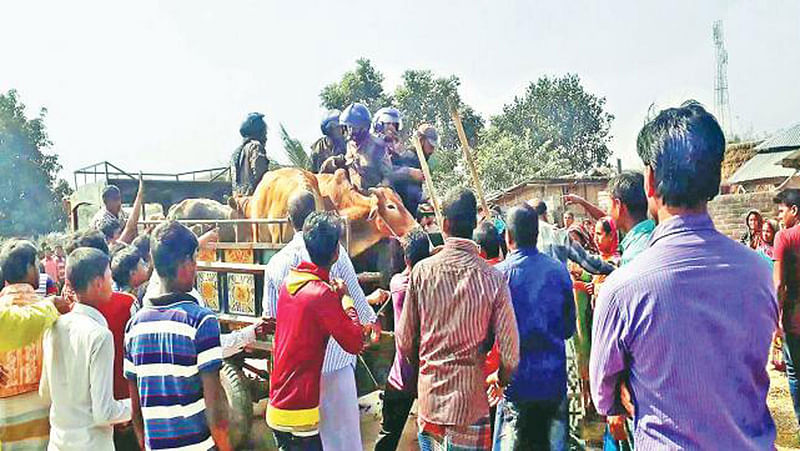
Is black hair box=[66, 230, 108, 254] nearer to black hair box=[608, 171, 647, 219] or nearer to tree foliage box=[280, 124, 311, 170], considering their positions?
black hair box=[608, 171, 647, 219]

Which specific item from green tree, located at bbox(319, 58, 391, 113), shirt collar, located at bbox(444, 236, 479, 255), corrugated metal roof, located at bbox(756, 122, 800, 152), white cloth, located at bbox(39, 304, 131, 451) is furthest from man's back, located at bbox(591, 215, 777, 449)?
green tree, located at bbox(319, 58, 391, 113)

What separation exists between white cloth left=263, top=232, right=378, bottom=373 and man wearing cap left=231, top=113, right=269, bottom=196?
12.1ft

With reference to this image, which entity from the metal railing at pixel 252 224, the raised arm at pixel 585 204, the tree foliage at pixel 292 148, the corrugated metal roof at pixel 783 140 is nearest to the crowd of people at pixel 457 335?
the raised arm at pixel 585 204

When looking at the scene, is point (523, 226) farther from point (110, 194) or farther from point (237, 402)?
point (110, 194)

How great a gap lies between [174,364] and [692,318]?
228cm

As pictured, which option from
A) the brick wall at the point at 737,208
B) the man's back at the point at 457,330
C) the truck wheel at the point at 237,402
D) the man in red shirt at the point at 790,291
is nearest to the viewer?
the man's back at the point at 457,330

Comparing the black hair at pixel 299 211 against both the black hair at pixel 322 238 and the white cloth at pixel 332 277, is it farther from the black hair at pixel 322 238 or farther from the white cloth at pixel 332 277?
the black hair at pixel 322 238

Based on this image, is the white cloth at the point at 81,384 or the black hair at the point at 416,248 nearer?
the white cloth at the point at 81,384

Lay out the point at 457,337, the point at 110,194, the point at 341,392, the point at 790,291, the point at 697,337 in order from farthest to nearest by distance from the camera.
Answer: the point at 110,194
the point at 790,291
the point at 341,392
the point at 457,337
the point at 697,337

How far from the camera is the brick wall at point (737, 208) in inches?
614

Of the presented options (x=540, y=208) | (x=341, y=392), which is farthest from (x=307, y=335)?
(x=540, y=208)

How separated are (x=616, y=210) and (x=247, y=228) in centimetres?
464

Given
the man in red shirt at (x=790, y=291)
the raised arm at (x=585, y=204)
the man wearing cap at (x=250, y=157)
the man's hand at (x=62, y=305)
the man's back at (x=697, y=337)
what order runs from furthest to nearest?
the man wearing cap at (x=250, y=157) → the raised arm at (x=585, y=204) → the man in red shirt at (x=790, y=291) → the man's hand at (x=62, y=305) → the man's back at (x=697, y=337)

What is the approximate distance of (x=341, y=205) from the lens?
7.02m
